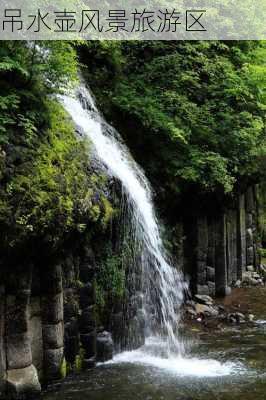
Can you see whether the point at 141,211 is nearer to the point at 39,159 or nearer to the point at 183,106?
the point at 39,159

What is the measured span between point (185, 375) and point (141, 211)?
3.44m

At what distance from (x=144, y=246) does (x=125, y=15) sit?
6.39 m

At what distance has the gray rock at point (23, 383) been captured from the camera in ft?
24.5

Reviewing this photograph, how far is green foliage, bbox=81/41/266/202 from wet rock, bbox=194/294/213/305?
3.02 metres

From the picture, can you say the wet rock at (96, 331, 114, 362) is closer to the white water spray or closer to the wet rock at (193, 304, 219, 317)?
the white water spray

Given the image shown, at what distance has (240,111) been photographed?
16.2m

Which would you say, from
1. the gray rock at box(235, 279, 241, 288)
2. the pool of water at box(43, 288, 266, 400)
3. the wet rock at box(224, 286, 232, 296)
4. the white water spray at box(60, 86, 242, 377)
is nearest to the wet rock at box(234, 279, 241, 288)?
the gray rock at box(235, 279, 241, 288)

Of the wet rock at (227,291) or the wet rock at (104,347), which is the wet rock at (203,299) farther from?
the wet rock at (104,347)

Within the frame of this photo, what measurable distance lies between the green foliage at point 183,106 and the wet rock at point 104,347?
4712mm

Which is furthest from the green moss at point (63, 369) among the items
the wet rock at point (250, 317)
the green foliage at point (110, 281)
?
the wet rock at point (250, 317)

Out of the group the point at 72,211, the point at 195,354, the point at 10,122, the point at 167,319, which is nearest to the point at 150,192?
the point at 167,319

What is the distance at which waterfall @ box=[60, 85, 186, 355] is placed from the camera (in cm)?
1057

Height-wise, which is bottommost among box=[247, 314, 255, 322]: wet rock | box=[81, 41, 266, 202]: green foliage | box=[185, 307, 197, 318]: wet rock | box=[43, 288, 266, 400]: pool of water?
box=[43, 288, 266, 400]: pool of water

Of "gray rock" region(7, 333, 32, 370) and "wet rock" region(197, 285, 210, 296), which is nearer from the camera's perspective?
"gray rock" region(7, 333, 32, 370)
